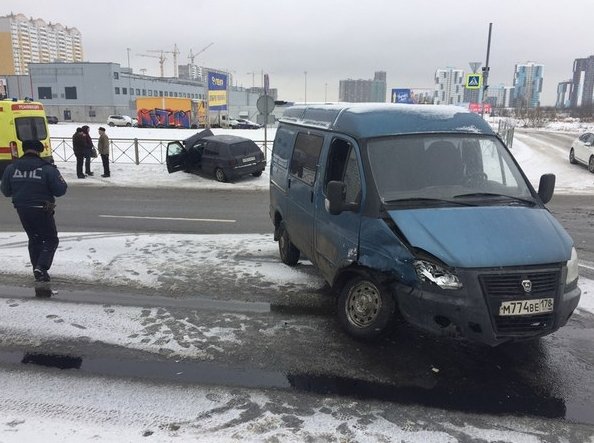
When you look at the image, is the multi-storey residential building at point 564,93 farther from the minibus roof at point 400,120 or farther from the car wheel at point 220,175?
the minibus roof at point 400,120

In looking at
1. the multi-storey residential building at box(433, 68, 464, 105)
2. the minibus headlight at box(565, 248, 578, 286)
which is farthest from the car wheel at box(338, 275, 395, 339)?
the multi-storey residential building at box(433, 68, 464, 105)

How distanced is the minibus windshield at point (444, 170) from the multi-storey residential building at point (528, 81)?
114 m

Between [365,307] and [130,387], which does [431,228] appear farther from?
[130,387]

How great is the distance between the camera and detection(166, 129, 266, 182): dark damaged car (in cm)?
1745

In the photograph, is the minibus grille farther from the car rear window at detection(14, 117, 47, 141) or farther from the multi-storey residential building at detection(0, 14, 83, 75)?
the multi-storey residential building at detection(0, 14, 83, 75)

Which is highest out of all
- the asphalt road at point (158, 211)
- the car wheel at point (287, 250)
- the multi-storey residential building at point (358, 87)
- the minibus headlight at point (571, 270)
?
the multi-storey residential building at point (358, 87)

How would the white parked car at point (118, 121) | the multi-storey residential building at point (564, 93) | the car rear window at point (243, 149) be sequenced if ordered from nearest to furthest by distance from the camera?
the car rear window at point (243, 149) < the white parked car at point (118, 121) < the multi-storey residential building at point (564, 93)

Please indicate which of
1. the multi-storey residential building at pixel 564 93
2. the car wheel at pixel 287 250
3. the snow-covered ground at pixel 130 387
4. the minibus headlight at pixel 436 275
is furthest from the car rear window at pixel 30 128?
the multi-storey residential building at pixel 564 93

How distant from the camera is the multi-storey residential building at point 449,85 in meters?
49.3

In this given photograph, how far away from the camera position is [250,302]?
5.63 m

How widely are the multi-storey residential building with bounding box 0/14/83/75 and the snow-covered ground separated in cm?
11830

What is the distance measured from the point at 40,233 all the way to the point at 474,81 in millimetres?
18741

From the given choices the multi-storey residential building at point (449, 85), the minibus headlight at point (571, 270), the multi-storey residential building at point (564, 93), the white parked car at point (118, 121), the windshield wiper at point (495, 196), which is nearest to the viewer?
the minibus headlight at point (571, 270)

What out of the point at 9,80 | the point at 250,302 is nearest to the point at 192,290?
the point at 250,302
